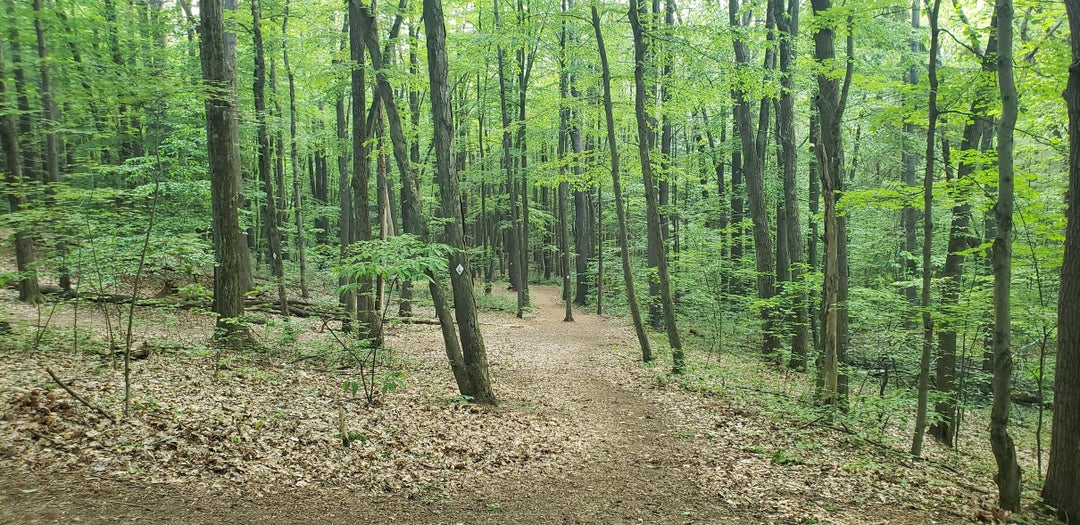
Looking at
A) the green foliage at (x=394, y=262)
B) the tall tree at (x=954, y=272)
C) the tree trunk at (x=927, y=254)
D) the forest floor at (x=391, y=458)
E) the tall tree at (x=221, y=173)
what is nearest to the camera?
the forest floor at (x=391, y=458)

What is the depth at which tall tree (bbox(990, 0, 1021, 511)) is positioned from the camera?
4938mm

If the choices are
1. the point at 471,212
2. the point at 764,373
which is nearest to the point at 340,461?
the point at 764,373

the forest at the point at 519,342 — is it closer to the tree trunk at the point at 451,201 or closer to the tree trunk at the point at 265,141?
the tree trunk at the point at 451,201

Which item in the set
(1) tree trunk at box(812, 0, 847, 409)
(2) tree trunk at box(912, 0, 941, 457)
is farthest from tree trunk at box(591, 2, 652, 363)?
(2) tree trunk at box(912, 0, 941, 457)

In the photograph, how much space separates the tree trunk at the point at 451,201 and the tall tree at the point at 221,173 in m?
3.34

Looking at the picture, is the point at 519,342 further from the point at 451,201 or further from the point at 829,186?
the point at 829,186

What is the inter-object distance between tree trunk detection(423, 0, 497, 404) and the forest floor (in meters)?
0.62

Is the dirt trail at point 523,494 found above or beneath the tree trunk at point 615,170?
beneath

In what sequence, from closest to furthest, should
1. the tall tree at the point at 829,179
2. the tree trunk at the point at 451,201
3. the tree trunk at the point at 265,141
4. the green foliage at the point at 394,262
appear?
the green foliage at the point at 394,262, the tall tree at the point at 829,179, the tree trunk at the point at 451,201, the tree trunk at the point at 265,141

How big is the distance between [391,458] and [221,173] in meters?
5.74

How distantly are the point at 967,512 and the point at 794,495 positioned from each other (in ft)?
5.26

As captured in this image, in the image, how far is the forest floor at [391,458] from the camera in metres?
4.35

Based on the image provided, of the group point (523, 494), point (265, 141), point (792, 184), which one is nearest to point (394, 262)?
point (523, 494)

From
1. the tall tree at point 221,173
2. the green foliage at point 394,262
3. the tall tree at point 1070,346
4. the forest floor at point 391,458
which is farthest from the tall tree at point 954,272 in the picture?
the tall tree at point 221,173
